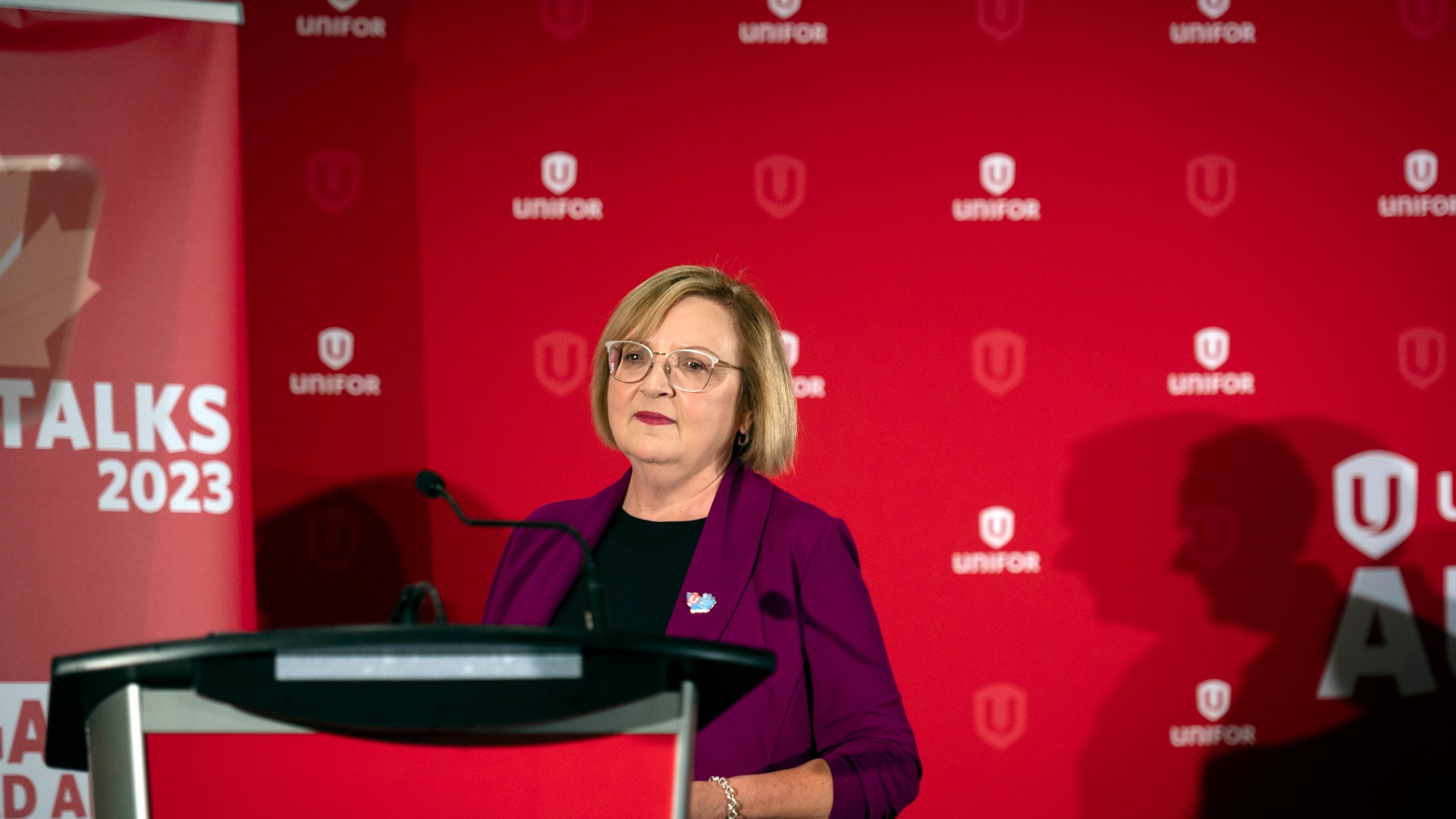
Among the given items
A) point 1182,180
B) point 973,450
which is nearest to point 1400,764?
point 973,450

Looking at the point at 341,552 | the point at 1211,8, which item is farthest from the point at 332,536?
the point at 1211,8

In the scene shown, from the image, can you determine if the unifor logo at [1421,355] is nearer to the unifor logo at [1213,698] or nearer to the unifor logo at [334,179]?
the unifor logo at [1213,698]

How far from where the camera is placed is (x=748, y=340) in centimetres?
180

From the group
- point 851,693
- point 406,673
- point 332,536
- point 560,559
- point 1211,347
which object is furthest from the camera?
point 1211,347

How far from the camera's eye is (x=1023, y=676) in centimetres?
274

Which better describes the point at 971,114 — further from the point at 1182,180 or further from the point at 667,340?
the point at 667,340

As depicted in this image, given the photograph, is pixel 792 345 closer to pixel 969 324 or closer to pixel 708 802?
pixel 969 324

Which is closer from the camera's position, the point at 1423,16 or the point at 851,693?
the point at 851,693

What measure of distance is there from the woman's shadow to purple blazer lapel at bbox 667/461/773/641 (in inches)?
53.5

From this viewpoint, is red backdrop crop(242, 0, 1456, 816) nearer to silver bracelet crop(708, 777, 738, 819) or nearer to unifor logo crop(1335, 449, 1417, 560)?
unifor logo crop(1335, 449, 1417, 560)

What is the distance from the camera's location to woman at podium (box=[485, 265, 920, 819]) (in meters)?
1.47

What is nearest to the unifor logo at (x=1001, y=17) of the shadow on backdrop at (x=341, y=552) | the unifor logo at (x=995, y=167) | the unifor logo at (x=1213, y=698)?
the unifor logo at (x=995, y=167)

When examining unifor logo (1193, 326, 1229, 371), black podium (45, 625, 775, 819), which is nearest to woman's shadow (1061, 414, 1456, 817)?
unifor logo (1193, 326, 1229, 371)

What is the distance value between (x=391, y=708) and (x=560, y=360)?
2.07 m
